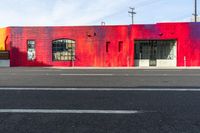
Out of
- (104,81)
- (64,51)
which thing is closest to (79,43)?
(64,51)

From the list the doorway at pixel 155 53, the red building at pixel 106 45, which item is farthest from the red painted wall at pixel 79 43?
the doorway at pixel 155 53

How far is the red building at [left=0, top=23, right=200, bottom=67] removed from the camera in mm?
41812

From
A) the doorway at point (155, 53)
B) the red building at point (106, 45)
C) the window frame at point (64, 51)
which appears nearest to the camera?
the red building at point (106, 45)

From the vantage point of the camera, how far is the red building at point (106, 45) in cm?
4181

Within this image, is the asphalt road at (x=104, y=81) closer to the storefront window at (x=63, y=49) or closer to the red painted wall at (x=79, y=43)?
the red painted wall at (x=79, y=43)

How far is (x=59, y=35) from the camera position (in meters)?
43.8
